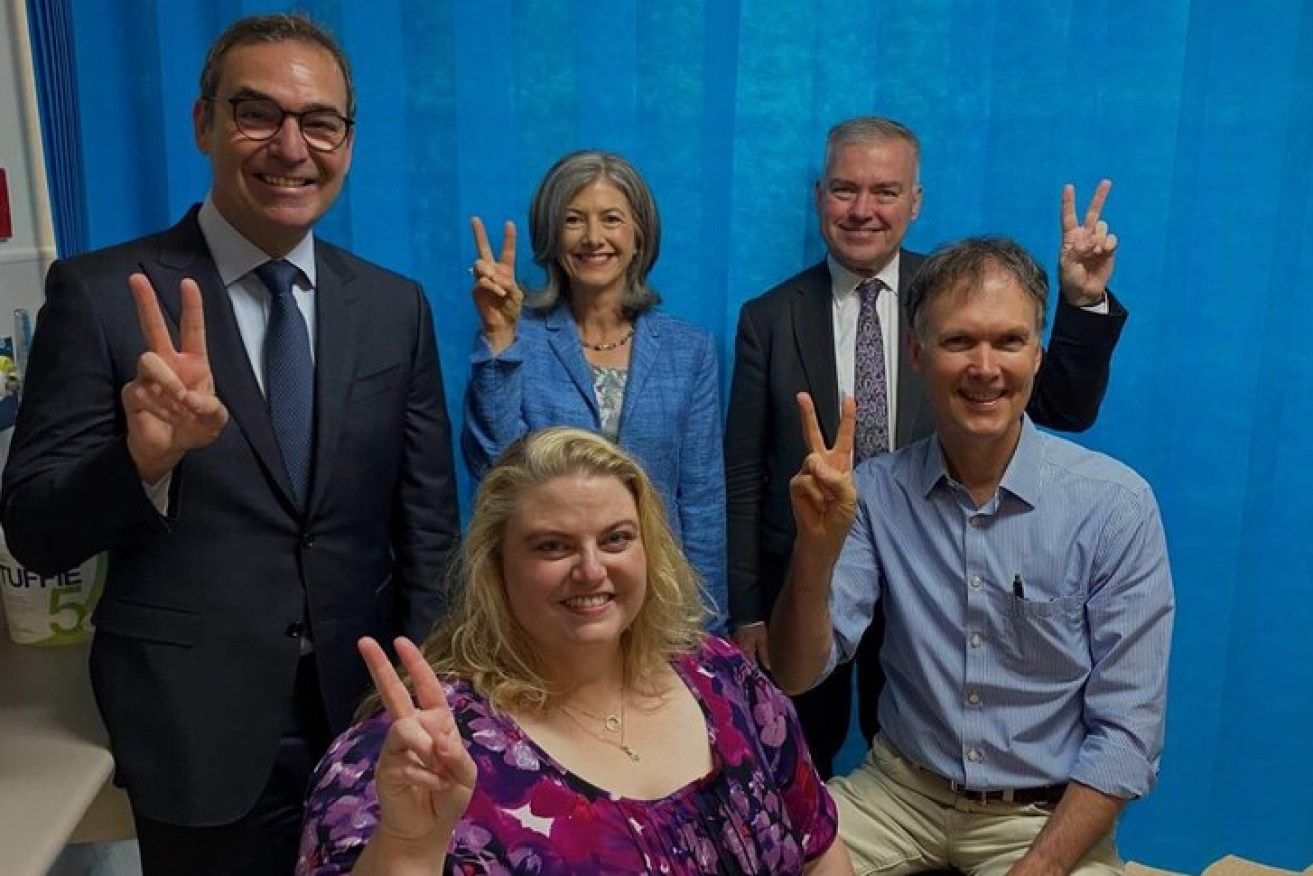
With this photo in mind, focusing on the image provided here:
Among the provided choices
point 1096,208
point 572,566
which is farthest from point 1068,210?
point 572,566

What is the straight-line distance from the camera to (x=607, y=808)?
1.28m

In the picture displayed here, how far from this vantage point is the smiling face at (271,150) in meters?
1.50

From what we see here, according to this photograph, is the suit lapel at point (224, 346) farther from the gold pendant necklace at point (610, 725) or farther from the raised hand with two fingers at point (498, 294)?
the raised hand with two fingers at point (498, 294)

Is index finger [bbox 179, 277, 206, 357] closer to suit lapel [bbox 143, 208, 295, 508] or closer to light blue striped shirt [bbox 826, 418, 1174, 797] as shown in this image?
suit lapel [bbox 143, 208, 295, 508]

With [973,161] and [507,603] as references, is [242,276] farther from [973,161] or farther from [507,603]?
[973,161]

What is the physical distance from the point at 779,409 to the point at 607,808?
1096 mm

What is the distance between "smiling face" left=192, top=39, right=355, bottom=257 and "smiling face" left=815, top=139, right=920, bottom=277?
1.01m

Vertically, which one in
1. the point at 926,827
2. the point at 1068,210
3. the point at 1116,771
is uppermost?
the point at 1068,210

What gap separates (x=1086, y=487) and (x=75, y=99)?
2129 mm

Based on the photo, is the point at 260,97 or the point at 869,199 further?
the point at 869,199

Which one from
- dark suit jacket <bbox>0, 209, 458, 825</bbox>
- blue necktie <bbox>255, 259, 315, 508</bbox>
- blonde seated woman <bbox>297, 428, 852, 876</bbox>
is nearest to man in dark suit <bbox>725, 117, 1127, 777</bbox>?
blonde seated woman <bbox>297, 428, 852, 876</bbox>

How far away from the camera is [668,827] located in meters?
1.30

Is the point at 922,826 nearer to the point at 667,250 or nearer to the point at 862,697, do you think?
the point at 862,697

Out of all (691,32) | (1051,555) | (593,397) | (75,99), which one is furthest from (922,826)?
(75,99)
